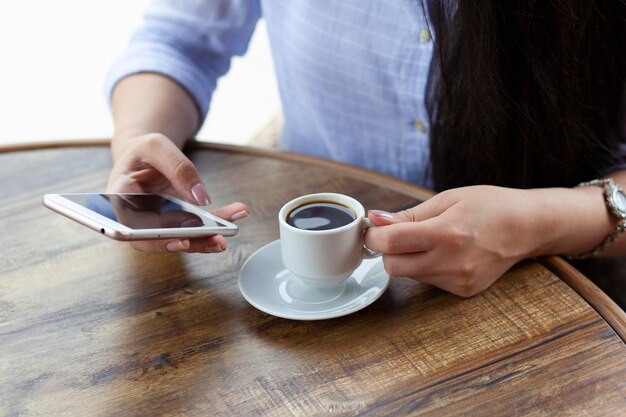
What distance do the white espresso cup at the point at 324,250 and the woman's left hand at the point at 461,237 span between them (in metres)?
0.02

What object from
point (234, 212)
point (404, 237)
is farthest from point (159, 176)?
point (404, 237)

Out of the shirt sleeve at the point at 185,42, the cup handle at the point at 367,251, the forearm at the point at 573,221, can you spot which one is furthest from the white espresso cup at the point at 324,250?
the shirt sleeve at the point at 185,42

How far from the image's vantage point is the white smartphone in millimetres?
717

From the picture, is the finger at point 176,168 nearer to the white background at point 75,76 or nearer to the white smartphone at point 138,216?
the white smartphone at point 138,216

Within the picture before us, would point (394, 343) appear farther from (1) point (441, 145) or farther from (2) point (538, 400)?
(1) point (441, 145)

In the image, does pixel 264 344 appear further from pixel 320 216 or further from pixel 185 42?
pixel 185 42

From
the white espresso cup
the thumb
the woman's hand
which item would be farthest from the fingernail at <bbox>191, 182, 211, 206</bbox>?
the thumb

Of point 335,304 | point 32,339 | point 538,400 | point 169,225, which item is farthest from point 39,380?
point 538,400

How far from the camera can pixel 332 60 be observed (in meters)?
1.18

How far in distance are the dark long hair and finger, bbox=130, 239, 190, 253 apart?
0.43m

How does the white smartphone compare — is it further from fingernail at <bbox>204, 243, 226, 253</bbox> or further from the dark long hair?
the dark long hair

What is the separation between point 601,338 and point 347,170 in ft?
1.55

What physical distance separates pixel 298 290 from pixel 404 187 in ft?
0.91

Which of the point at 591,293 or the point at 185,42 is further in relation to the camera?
the point at 185,42
